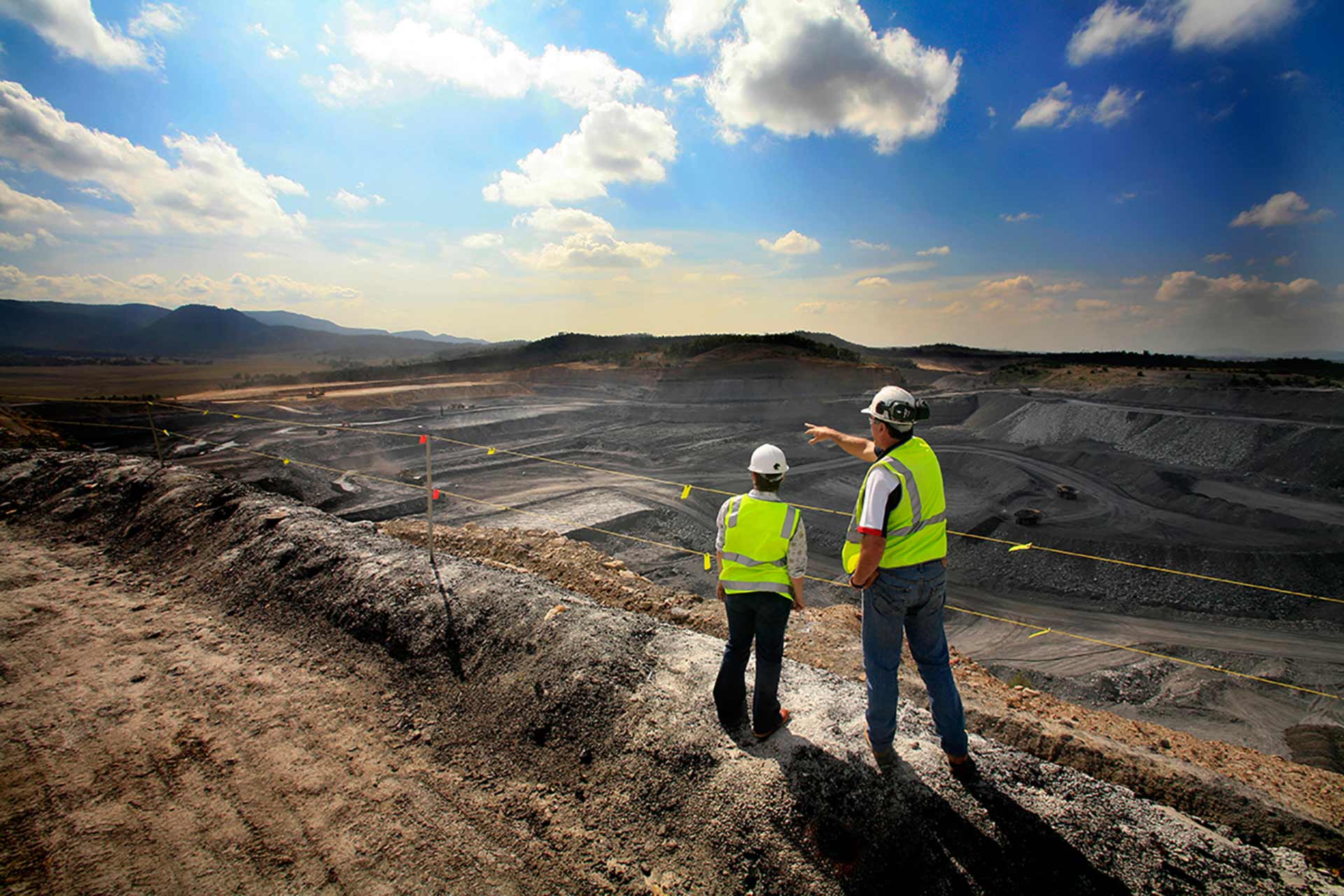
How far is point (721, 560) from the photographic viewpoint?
337 cm

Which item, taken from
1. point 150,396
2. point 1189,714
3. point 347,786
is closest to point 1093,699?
point 1189,714

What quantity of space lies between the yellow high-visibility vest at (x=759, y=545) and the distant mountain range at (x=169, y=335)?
97733 millimetres

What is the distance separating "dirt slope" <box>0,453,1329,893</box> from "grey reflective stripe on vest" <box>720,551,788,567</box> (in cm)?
122

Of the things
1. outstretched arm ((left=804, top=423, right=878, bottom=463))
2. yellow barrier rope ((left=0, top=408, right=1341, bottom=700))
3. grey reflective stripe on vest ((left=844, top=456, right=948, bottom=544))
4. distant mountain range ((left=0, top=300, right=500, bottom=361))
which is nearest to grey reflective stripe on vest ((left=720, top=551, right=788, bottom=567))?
grey reflective stripe on vest ((left=844, top=456, right=948, bottom=544))

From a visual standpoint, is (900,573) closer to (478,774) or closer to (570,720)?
(570,720)

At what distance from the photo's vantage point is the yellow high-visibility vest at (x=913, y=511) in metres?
3.01

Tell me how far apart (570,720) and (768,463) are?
7.93ft

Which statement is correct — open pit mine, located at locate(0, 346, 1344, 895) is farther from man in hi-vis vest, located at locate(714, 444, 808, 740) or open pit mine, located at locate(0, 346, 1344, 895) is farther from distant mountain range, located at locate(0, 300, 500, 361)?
distant mountain range, located at locate(0, 300, 500, 361)

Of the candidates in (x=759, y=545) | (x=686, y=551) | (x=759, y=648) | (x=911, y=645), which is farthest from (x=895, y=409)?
(x=686, y=551)

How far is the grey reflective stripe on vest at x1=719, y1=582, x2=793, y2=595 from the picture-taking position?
324cm

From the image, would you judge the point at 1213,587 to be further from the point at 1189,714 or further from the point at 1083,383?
the point at 1083,383

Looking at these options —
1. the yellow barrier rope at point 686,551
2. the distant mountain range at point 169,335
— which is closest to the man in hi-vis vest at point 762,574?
the yellow barrier rope at point 686,551

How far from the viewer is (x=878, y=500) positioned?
2.98 m

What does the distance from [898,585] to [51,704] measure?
673 centimetres
